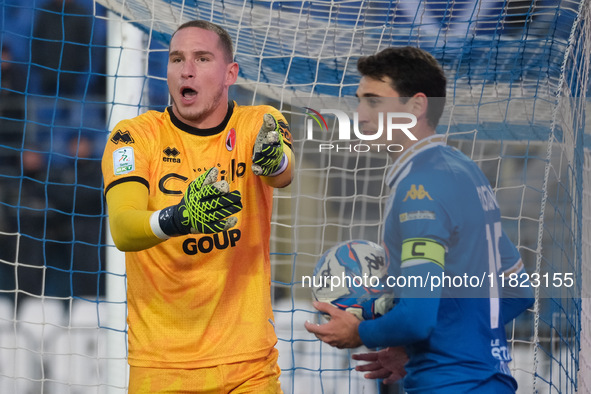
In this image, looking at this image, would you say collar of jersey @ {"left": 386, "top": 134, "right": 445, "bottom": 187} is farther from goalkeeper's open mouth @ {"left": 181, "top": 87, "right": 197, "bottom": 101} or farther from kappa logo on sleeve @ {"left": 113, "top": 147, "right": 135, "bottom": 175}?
kappa logo on sleeve @ {"left": 113, "top": 147, "right": 135, "bottom": 175}

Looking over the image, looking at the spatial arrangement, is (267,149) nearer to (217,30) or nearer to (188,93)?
(188,93)

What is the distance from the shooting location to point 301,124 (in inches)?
227

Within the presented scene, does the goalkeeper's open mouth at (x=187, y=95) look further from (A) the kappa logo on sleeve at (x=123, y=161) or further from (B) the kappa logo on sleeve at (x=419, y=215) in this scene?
(B) the kappa logo on sleeve at (x=419, y=215)

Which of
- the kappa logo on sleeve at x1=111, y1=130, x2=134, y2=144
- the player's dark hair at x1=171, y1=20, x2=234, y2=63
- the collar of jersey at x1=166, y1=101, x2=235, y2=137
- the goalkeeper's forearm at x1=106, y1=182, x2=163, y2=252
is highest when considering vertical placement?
the player's dark hair at x1=171, y1=20, x2=234, y2=63

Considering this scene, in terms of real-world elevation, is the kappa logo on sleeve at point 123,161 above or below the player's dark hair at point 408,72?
below

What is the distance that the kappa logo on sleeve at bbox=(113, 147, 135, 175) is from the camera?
2.71m

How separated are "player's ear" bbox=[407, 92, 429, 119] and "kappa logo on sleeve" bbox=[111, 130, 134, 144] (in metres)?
1.02

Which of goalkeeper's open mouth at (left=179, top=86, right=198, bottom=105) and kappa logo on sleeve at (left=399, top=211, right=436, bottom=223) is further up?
goalkeeper's open mouth at (left=179, top=86, right=198, bottom=105)

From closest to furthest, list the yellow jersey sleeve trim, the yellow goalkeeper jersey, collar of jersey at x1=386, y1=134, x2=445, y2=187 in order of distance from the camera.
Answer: the yellow jersey sleeve trim
collar of jersey at x1=386, y1=134, x2=445, y2=187
the yellow goalkeeper jersey

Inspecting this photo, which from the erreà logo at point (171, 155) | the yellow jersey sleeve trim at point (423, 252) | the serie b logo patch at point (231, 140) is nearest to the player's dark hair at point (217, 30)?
the serie b logo patch at point (231, 140)

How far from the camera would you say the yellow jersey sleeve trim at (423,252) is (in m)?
2.40

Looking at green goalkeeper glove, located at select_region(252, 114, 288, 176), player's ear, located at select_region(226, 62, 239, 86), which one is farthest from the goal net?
green goalkeeper glove, located at select_region(252, 114, 288, 176)

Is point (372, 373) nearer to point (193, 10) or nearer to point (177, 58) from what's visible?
point (177, 58)

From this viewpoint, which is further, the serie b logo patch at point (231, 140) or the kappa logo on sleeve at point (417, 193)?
the serie b logo patch at point (231, 140)
